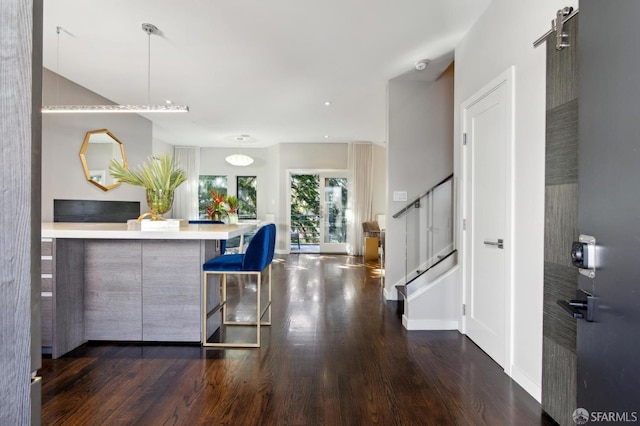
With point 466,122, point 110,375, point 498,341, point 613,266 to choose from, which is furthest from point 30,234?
point 466,122

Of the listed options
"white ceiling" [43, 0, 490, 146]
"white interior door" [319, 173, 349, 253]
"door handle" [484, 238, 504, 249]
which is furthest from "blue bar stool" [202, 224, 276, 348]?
"white interior door" [319, 173, 349, 253]

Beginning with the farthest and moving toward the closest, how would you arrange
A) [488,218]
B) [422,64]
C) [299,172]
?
[299,172], [422,64], [488,218]

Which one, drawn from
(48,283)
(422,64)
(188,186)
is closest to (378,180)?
(422,64)

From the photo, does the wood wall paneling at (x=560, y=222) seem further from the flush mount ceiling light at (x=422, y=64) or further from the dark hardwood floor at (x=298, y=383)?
the flush mount ceiling light at (x=422, y=64)

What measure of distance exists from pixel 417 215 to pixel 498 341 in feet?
6.76

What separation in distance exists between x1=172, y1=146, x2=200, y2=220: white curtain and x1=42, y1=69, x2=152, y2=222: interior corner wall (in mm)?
2997

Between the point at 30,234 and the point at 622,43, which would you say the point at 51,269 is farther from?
the point at 622,43

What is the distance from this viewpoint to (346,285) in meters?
4.75

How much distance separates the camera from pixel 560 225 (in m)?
1.74

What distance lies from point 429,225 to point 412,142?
1.16 meters

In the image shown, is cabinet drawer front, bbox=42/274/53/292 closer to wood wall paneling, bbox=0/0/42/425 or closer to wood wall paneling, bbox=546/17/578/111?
wood wall paneling, bbox=0/0/42/425

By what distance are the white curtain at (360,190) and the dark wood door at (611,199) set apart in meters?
6.86

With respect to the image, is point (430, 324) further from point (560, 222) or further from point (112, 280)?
point (112, 280)

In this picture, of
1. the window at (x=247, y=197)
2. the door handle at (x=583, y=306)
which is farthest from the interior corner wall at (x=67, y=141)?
the door handle at (x=583, y=306)
